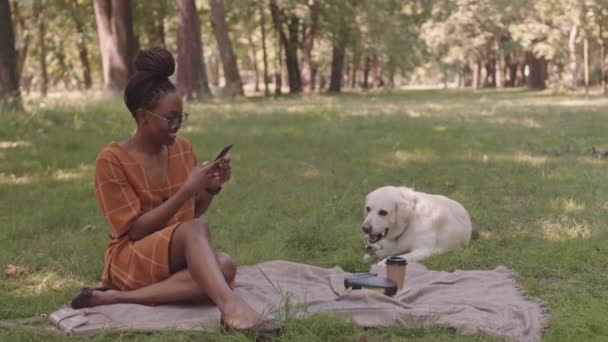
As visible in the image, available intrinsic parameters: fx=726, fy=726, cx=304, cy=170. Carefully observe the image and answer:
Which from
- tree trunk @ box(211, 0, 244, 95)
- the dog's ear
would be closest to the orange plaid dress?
the dog's ear

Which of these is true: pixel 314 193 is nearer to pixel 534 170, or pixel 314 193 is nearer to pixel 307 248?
pixel 307 248

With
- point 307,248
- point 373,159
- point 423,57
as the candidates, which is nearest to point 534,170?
point 373,159

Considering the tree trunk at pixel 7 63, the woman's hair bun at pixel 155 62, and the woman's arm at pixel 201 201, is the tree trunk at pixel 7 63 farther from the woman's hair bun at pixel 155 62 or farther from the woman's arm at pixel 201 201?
the woman's hair bun at pixel 155 62

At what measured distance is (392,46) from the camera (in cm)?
4353

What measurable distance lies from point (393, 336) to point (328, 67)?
64721 mm

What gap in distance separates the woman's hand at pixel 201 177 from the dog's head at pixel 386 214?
2067 millimetres

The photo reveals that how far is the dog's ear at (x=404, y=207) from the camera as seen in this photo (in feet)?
19.9

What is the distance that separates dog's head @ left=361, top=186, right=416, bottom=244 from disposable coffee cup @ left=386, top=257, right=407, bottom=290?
3.84 feet

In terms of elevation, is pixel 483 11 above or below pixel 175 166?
above

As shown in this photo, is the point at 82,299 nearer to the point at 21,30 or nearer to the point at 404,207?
the point at 404,207

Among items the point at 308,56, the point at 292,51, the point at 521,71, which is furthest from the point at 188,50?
the point at 521,71

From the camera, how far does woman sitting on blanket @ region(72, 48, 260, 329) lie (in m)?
4.13

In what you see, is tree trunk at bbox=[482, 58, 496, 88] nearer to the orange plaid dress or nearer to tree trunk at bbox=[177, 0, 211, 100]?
tree trunk at bbox=[177, 0, 211, 100]

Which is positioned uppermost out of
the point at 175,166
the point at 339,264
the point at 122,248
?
the point at 175,166
